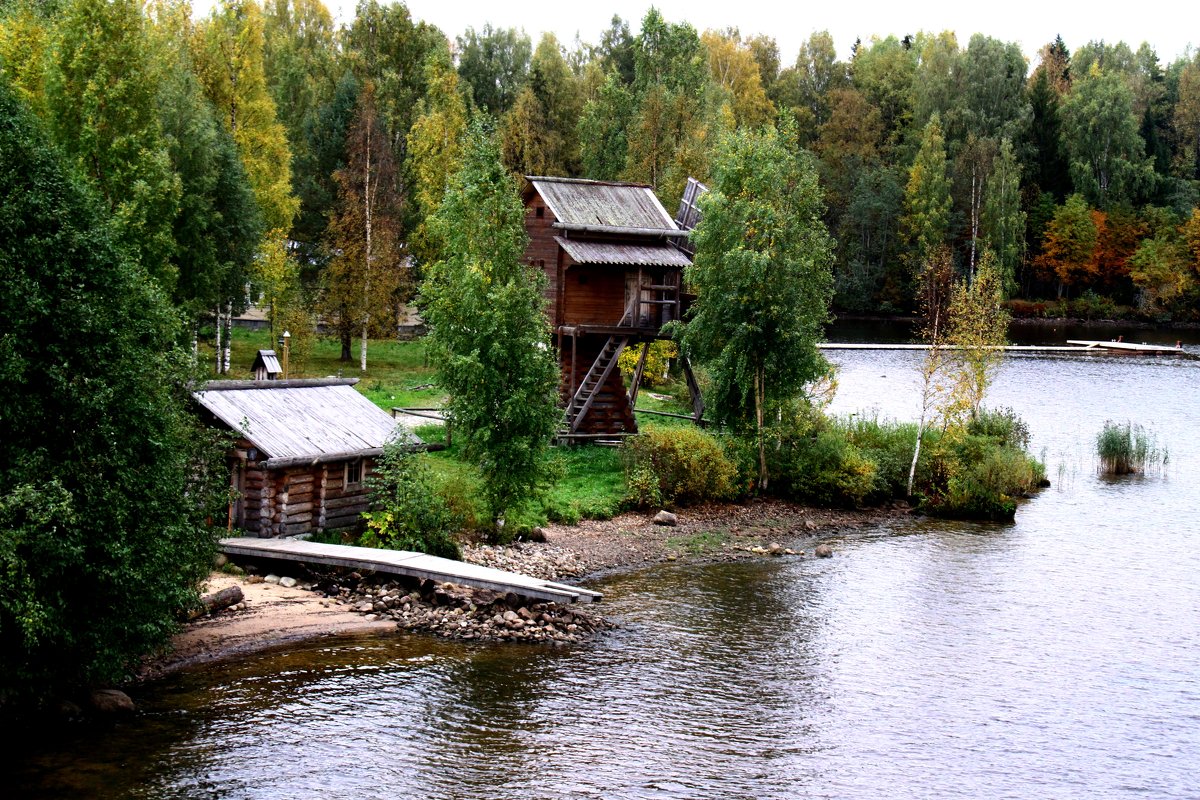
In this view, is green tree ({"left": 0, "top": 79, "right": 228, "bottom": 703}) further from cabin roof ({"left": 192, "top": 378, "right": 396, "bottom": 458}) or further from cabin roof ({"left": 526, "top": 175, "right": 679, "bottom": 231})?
cabin roof ({"left": 526, "top": 175, "right": 679, "bottom": 231})

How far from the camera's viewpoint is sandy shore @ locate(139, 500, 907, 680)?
2381 centimetres

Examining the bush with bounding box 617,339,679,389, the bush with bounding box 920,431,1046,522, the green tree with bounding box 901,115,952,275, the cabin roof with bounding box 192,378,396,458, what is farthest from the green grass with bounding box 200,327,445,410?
the green tree with bounding box 901,115,952,275

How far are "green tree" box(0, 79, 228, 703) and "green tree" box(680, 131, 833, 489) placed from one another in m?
21.7

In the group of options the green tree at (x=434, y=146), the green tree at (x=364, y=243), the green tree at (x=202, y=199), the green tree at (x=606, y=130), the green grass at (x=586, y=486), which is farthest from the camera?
the green tree at (x=606, y=130)

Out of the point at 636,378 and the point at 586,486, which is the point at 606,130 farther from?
the point at 586,486

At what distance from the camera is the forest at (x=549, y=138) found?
132ft

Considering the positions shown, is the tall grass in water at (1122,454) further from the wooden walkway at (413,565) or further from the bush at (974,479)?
the wooden walkway at (413,565)

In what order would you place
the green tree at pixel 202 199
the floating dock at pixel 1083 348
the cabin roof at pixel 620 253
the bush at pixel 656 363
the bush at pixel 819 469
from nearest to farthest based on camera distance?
the bush at pixel 819 469 → the cabin roof at pixel 620 253 → the green tree at pixel 202 199 → the bush at pixel 656 363 → the floating dock at pixel 1083 348

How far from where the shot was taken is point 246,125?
51.3 metres

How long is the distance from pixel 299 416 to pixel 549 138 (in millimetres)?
53736

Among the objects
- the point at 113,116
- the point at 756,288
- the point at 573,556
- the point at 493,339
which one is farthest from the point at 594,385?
the point at 113,116

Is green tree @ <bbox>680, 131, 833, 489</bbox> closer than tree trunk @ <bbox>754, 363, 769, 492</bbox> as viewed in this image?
Yes

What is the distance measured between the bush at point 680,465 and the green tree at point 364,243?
1977 centimetres

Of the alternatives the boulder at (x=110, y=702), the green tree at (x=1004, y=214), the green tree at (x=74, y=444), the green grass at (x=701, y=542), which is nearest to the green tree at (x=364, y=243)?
the green grass at (x=701, y=542)
